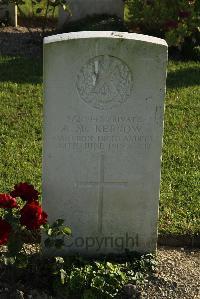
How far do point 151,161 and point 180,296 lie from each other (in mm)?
878

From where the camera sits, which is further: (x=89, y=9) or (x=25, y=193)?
(x=89, y=9)

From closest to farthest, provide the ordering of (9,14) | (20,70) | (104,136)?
1. (104,136)
2. (20,70)
3. (9,14)

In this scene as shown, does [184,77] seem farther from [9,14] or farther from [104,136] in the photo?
[104,136]

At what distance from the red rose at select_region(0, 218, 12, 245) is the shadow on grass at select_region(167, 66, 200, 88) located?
14.5 ft

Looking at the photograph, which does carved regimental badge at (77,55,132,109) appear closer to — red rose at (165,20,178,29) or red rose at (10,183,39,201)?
red rose at (10,183,39,201)

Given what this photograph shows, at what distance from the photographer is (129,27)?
33.9 ft

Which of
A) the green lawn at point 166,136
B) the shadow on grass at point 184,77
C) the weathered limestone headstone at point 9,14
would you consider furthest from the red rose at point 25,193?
the weathered limestone headstone at point 9,14

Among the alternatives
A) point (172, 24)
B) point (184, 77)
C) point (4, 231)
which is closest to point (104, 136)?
point (4, 231)

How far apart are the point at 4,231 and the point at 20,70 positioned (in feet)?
15.3

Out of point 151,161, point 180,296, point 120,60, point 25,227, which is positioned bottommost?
point 180,296

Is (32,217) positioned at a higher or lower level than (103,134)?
lower

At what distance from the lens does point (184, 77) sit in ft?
27.7

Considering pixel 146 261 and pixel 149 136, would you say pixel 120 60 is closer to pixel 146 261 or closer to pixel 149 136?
pixel 149 136

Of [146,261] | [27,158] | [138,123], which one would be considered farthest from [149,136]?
[27,158]
